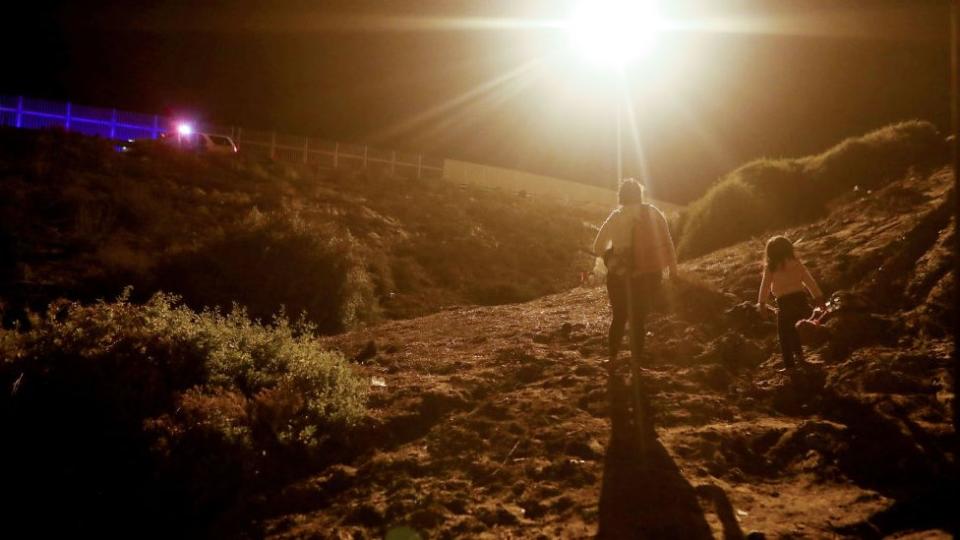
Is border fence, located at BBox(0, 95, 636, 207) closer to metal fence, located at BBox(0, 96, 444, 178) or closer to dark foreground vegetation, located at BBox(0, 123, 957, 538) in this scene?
metal fence, located at BBox(0, 96, 444, 178)

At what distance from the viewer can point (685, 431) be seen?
4.72m

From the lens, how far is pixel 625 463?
13.9ft

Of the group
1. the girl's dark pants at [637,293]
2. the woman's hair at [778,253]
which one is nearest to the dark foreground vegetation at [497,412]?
the girl's dark pants at [637,293]

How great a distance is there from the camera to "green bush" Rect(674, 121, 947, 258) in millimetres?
11547

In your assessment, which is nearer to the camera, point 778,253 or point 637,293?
point 637,293

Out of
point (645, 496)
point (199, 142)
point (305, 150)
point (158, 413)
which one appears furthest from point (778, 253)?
point (305, 150)

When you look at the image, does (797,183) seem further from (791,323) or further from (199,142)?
(199,142)

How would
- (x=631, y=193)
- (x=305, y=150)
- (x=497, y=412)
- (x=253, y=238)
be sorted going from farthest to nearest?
(x=305, y=150), (x=253, y=238), (x=631, y=193), (x=497, y=412)

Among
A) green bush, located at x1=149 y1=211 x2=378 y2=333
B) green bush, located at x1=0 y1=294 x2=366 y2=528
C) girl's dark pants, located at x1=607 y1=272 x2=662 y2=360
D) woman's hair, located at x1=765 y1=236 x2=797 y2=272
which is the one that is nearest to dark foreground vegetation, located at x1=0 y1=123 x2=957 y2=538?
green bush, located at x1=0 y1=294 x2=366 y2=528

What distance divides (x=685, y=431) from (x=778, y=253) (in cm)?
208

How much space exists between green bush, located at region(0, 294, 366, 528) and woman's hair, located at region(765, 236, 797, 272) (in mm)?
3795

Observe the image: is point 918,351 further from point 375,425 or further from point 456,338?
point 456,338

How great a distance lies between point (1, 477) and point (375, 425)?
2372mm

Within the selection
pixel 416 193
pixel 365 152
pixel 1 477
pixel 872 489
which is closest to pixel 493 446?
pixel 872 489
